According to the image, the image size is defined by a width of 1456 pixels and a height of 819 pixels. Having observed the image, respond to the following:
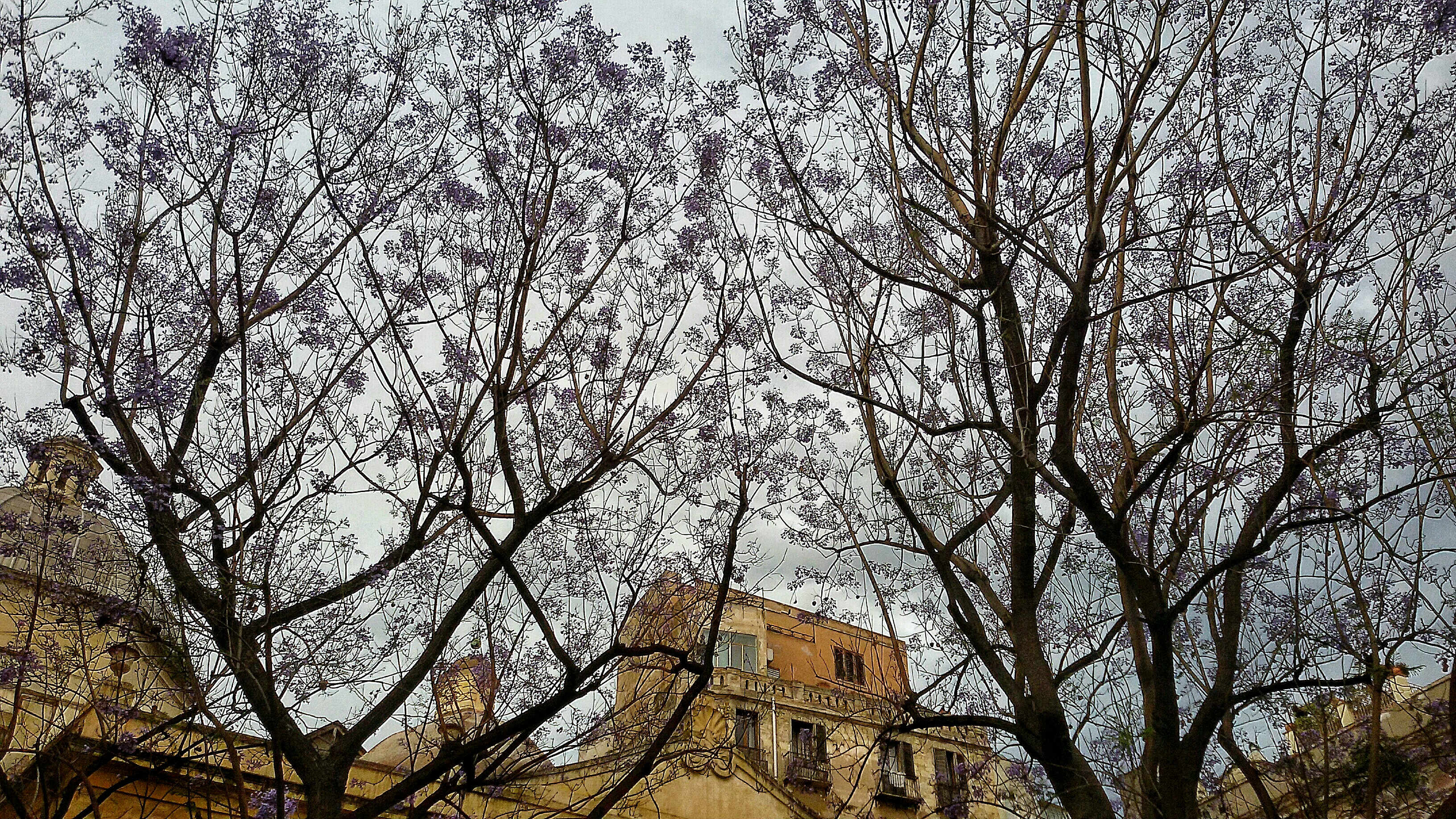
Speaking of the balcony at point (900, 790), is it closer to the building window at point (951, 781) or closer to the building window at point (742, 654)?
the building window at point (951, 781)

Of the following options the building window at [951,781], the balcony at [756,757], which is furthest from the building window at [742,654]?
the building window at [951,781]

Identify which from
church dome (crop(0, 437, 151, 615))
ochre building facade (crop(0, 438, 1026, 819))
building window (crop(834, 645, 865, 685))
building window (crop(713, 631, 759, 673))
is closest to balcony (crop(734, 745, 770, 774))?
ochre building facade (crop(0, 438, 1026, 819))

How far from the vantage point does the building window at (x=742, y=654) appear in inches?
883

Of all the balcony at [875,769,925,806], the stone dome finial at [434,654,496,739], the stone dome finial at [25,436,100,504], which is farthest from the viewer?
the balcony at [875,769,925,806]

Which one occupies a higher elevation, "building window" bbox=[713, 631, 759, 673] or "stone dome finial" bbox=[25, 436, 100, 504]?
"building window" bbox=[713, 631, 759, 673]

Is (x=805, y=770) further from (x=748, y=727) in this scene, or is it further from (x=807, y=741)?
(x=748, y=727)

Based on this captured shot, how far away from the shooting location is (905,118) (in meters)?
6.36

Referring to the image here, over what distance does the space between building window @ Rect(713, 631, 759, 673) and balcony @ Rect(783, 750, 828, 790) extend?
237 cm

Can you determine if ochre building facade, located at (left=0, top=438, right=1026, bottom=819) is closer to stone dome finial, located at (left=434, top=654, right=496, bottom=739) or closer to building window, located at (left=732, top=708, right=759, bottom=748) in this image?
stone dome finial, located at (left=434, top=654, right=496, bottom=739)

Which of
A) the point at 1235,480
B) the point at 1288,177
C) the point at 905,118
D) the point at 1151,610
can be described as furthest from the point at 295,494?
the point at 1288,177

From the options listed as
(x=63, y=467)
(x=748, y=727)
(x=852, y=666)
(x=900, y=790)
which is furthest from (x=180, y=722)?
(x=900, y=790)

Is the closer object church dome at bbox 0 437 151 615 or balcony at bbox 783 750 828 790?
church dome at bbox 0 437 151 615

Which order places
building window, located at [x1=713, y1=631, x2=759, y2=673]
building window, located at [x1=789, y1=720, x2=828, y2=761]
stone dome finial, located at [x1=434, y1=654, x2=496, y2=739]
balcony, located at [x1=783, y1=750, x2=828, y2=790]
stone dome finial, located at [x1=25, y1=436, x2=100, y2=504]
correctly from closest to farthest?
1. stone dome finial, located at [x1=25, y1=436, x2=100, y2=504]
2. stone dome finial, located at [x1=434, y1=654, x2=496, y2=739]
3. balcony, located at [x1=783, y1=750, x2=828, y2=790]
4. building window, located at [x1=789, y1=720, x2=828, y2=761]
5. building window, located at [x1=713, y1=631, x2=759, y2=673]

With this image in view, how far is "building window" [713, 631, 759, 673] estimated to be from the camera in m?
22.4
